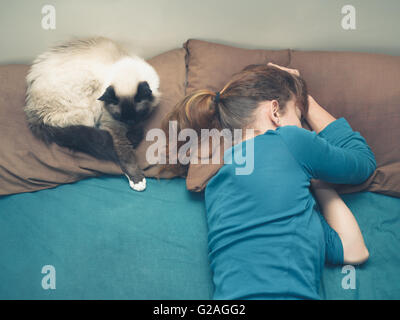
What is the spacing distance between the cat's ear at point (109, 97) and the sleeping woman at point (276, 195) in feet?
1.12

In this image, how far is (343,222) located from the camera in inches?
41.9

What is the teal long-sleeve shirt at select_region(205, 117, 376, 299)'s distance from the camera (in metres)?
0.86

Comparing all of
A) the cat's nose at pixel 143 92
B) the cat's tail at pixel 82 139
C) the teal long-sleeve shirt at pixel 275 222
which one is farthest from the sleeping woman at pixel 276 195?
the cat's tail at pixel 82 139

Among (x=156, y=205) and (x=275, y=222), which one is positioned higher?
(x=275, y=222)

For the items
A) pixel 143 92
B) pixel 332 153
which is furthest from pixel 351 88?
pixel 143 92

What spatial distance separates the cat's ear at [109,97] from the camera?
129cm

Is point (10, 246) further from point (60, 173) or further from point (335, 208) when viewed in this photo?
point (335, 208)

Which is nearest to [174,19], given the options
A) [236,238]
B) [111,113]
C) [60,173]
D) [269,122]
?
[111,113]

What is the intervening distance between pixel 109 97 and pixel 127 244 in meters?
0.62

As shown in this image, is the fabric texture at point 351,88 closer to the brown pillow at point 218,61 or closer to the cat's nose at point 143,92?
the brown pillow at point 218,61

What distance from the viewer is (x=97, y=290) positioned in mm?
1031

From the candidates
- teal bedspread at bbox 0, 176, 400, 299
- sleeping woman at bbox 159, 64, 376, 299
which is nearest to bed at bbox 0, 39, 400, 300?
teal bedspread at bbox 0, 176, 400, 299

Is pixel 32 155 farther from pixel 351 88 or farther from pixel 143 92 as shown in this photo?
pixel 351 88

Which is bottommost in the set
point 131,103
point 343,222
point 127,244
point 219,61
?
point 127,244
